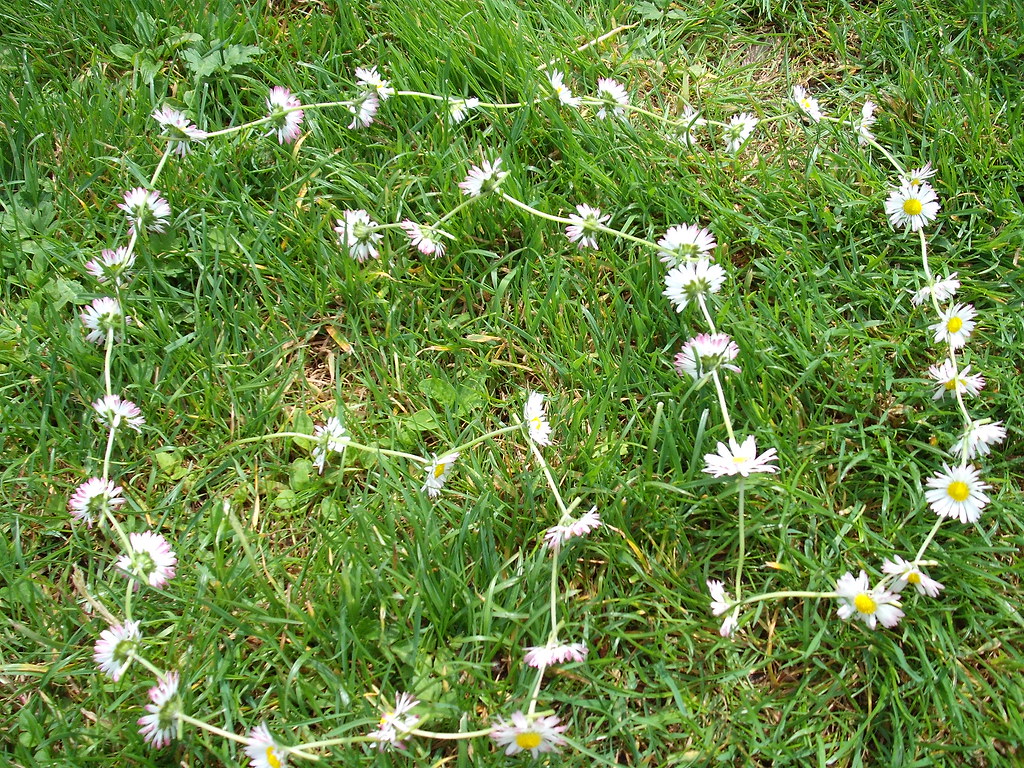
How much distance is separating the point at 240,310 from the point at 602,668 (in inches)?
45.5

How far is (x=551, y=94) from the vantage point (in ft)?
7.19

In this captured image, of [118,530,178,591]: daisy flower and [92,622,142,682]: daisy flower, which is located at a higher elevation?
[118,530,178,591]: daisy flower

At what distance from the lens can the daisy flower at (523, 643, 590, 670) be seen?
1.56 meters

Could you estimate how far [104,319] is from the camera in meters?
1.95

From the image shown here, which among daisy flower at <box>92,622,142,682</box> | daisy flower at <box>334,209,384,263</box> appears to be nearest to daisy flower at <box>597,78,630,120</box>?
daisy flower at <box>334,209,384,263</box>

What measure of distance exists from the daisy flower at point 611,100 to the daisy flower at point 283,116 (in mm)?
756

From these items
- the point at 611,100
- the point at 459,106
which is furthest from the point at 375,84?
the point at 611,100

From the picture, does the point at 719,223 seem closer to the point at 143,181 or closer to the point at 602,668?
the point at 602,668

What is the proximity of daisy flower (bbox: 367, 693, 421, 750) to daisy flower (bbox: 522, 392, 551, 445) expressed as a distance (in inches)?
22.0

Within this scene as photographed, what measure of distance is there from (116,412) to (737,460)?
1.30 meters

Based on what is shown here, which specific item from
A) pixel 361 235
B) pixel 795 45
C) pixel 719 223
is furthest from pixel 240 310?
pixel 795 45

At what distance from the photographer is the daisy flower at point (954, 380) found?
5.86ft

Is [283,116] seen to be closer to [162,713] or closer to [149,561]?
[149,561]

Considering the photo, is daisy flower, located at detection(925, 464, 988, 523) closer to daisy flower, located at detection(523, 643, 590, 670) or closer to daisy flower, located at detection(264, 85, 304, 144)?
daisy flower, located at detection(523, 643, 590, 670)
